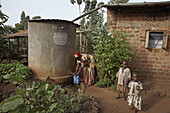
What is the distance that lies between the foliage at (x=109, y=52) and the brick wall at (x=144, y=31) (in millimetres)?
636

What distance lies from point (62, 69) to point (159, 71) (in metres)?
4.02

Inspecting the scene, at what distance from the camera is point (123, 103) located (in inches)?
123

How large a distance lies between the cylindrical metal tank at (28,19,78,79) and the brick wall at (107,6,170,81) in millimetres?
2088

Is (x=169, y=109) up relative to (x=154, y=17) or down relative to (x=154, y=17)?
down

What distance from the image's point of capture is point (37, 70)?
467 cm

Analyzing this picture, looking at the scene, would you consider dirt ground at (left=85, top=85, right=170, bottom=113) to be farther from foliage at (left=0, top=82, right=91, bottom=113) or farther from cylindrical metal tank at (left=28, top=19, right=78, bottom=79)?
cylindrical metal tank at (left=28, top=19, right=78, bottom=79)

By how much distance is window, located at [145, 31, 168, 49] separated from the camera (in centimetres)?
434

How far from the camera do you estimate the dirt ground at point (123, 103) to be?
2.82 meters

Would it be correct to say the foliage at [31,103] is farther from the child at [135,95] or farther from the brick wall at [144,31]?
the brick wall at [144,31]

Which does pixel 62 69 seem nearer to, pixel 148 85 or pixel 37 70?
pixel 37 70

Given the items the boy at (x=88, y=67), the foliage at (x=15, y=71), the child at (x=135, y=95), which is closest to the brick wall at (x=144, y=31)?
the boy at (x=88, y=67)

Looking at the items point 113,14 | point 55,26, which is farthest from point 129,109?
point 55,26

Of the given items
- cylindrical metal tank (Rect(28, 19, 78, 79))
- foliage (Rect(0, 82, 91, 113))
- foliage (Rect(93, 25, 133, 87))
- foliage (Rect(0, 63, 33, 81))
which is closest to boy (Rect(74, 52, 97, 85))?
foliage (Rect(93, 25, 133, 87))

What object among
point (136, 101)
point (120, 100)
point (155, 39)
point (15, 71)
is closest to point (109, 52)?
point (120, 100)
